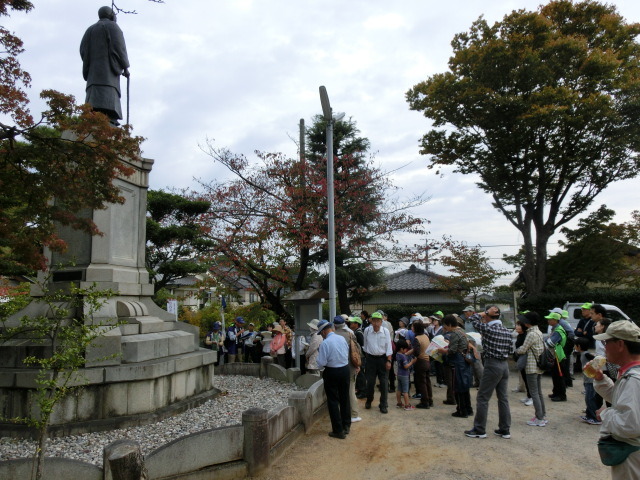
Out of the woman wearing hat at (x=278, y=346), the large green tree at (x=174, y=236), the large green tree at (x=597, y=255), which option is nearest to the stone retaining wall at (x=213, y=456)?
the woman wearing hat at (x=278, y=346)

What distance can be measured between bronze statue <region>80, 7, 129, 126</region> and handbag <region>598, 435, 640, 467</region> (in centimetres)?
886

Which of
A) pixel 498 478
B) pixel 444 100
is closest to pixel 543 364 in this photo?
pixel 498 478

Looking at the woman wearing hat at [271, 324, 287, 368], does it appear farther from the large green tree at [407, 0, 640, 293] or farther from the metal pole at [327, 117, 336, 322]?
the large green tree at [407, 0, 640, 293]

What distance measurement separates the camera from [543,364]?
750 cm

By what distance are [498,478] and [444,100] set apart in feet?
52.0

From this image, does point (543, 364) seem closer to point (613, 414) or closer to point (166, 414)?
point (613, 414)

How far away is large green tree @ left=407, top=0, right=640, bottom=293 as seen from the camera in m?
16.3

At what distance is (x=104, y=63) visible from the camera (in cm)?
850

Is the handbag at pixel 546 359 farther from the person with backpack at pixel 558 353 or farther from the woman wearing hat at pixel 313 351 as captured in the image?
the woman wearing hat at pixel 313 351

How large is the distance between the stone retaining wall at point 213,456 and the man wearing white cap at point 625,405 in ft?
11.6

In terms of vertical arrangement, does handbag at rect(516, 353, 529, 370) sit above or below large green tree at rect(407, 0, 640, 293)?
below

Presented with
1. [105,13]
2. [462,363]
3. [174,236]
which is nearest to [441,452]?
[462,363]

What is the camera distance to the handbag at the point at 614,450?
112 inches

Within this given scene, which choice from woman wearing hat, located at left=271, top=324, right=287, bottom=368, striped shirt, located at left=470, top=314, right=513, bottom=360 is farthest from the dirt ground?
woman wearing hat, located at left=271, top=324, right=287, bottom=368
